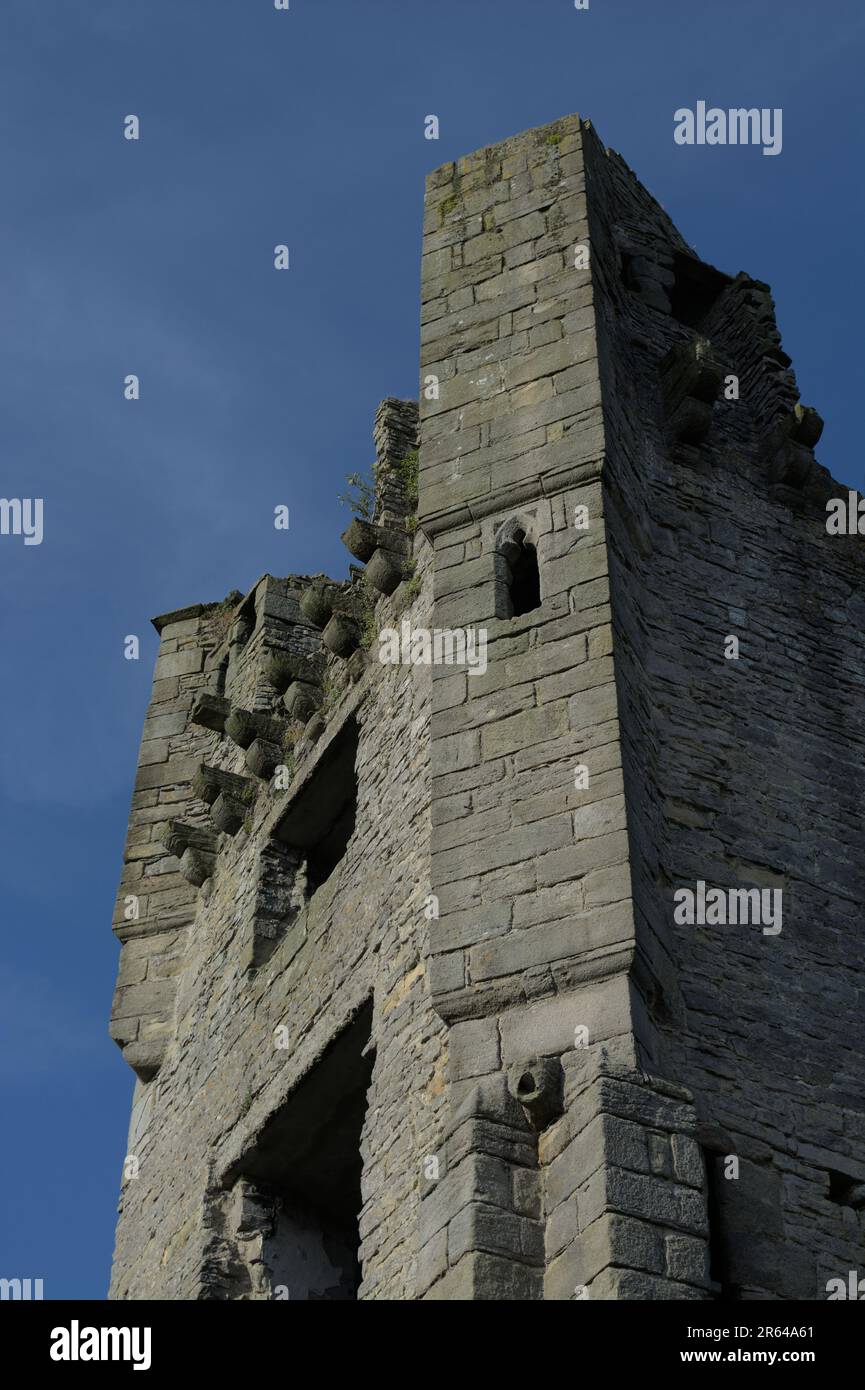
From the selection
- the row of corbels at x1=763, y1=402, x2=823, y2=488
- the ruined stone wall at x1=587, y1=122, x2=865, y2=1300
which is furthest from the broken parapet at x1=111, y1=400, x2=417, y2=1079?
the row of corbels at x1=763, y1=402, x2=823, y2=488

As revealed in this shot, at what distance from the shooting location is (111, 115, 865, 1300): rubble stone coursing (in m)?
7.76

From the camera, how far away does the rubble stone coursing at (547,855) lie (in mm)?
7762

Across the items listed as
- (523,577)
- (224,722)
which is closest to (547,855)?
(523,577)

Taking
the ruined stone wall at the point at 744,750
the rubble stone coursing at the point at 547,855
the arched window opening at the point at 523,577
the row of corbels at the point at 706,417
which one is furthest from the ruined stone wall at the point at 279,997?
the row of corbels at the point at 706,417

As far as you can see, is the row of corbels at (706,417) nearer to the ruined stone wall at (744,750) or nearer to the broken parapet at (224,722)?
the ruined stone wall at (744,750)

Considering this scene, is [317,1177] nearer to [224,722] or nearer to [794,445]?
[224,722]

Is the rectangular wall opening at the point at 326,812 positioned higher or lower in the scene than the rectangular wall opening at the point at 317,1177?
higher

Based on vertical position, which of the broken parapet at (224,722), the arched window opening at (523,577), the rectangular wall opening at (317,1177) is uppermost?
the broken parapet at (224,722)

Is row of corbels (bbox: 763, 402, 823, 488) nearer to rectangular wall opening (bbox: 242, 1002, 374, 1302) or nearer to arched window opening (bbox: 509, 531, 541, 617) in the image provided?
arched window opening (bbox: 509, 531, 541, 617)

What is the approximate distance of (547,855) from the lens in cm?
840

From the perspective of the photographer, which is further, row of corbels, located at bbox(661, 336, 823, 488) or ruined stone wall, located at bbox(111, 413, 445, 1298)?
row of corbels, located at bbox(661, 336, 823, 488)
